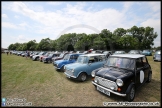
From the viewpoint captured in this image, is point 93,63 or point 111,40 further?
point 111,40

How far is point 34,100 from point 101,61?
5191 millimetres

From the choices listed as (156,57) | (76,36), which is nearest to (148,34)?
(76,36)

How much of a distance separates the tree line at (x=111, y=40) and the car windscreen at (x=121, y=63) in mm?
35917

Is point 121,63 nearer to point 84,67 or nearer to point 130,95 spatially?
point 130,95

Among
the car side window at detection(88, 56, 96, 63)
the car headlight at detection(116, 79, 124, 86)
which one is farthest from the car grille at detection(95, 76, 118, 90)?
the car side window at detection(88, 56, 96, 63)

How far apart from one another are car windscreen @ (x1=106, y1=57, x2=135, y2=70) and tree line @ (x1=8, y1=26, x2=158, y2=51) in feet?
118

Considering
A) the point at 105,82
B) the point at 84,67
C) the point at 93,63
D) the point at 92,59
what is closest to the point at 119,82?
the point at 105,82

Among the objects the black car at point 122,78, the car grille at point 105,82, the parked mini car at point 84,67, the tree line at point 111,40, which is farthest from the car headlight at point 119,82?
the tree line at point 111,40

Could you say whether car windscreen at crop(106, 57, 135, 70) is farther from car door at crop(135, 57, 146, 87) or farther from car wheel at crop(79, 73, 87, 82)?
car wheel at crop(79, 73, 87, 82)

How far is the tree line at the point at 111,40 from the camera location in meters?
42.6

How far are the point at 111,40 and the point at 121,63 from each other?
142ft

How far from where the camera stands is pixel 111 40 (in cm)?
4581

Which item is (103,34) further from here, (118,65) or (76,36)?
(118,65)

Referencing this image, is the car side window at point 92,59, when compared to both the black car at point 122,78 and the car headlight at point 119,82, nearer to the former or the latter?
the black car at point 122,78
